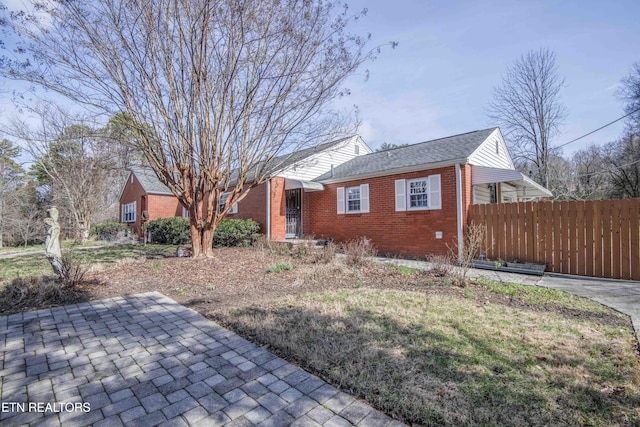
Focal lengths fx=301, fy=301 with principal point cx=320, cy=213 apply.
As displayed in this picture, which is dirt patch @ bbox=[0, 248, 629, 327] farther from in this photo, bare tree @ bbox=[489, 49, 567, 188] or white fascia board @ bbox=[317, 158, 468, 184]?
bare tree @ bbox=[489, 49, 567, 188]

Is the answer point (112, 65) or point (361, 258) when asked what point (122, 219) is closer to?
point (112, 65)

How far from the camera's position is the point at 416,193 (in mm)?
11102

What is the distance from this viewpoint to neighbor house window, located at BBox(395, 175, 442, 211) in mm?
10510

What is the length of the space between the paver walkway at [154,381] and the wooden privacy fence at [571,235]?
841 centimetres

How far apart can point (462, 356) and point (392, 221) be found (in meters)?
8.65

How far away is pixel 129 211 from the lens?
25.1m

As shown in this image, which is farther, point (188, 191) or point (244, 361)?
point (188, 191)

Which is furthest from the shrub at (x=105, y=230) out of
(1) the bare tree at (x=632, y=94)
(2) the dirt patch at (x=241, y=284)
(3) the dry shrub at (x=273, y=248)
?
(1) the bare tree at (x=632, y=94)

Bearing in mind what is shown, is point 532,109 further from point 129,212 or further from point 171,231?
point 129,212

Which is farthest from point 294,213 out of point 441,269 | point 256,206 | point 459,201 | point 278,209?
point 441,269

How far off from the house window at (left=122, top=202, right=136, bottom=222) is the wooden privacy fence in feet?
80.9

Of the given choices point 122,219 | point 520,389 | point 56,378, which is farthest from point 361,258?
point 122,219

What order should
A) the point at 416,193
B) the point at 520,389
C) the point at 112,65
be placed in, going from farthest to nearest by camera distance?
the point at 416,193 → the point at 112,65 → the point at 520,389

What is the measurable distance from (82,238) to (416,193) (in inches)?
811
